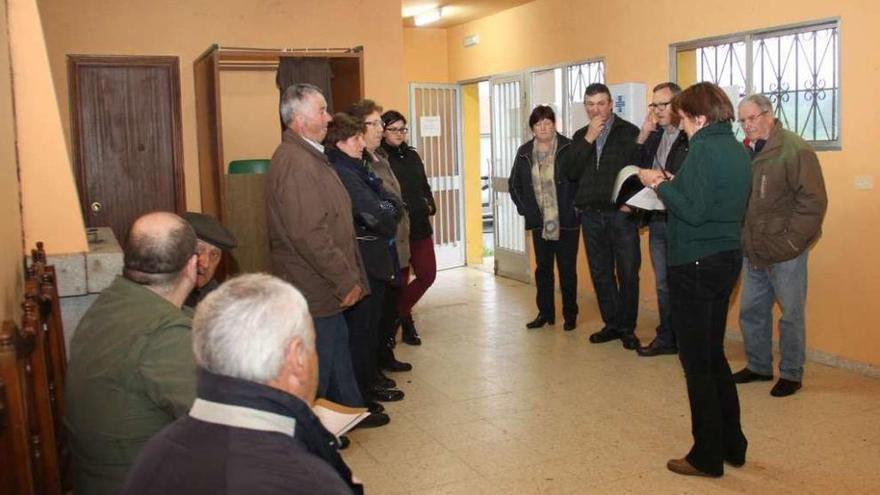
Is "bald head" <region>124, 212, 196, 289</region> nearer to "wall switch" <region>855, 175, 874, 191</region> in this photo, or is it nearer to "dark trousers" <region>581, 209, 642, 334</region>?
"dark trousers" <region>581, 209, 642, 334</region>

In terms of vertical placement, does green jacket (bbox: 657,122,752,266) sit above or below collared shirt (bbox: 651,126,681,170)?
below

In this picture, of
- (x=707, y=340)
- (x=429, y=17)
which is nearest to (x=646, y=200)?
(x=707, y=340)

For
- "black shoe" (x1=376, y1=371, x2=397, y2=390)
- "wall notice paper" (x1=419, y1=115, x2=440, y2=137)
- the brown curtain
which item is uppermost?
the brown curtain

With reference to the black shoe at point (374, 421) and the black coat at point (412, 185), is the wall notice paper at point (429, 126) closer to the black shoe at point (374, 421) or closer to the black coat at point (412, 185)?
the black coat at point (412, 185)

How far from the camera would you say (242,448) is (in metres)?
1.36

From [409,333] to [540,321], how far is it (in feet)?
3.31

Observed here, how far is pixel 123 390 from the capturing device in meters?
1.94

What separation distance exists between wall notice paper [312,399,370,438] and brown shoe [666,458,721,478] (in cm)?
163

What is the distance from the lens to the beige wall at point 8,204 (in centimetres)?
271

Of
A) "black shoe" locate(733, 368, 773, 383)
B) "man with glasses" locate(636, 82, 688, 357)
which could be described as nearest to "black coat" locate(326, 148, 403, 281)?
"man with glasses" locate(636, 82, 688, 357)

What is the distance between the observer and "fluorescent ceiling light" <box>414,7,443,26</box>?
808 centimetres

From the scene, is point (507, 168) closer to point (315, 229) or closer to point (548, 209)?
point (548, 209)

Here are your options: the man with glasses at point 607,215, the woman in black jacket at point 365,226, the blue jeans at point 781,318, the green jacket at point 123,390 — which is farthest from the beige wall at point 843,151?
the green jacket at point 123,390

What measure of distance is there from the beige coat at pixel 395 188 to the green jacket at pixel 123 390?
2585 mm
